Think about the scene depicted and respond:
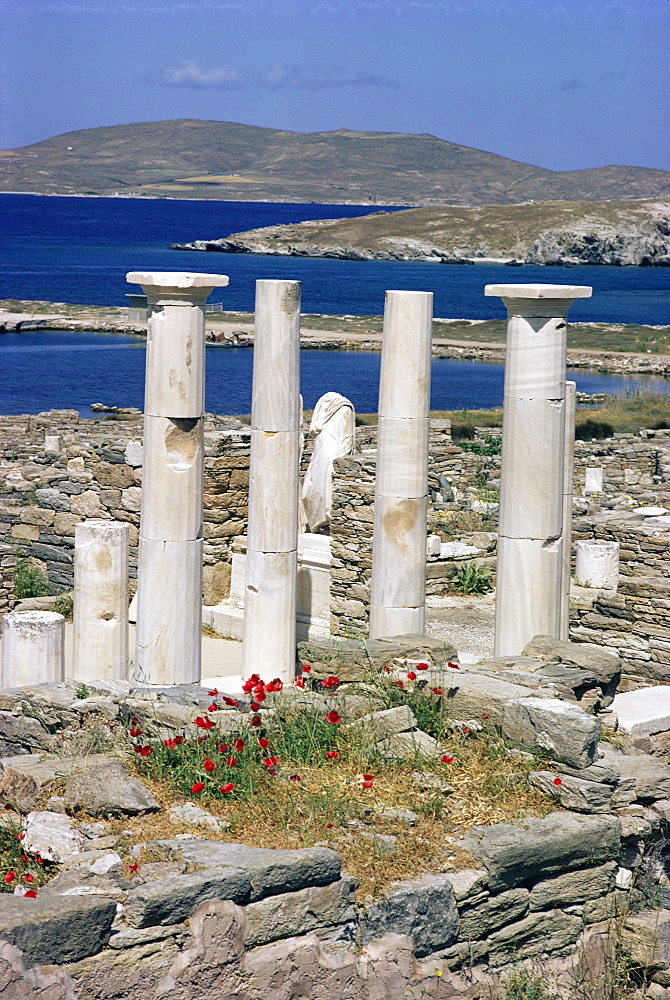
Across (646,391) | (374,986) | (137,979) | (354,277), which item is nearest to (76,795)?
(137,979)

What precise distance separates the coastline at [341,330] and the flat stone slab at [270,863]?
209ft

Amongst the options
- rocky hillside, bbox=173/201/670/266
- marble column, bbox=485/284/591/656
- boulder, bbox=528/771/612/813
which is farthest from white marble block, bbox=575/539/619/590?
rocky hillside, bbox=173/201/670/266

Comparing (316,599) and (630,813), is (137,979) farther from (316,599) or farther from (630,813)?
(316,599)

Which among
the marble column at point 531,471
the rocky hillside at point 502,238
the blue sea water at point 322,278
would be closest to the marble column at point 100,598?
the marble column at point 531,471

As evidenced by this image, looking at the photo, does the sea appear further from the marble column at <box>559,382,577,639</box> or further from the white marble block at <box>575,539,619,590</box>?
the marble column at <box>559,382,577,639</box>

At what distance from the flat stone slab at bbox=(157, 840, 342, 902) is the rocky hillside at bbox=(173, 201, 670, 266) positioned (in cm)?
16607

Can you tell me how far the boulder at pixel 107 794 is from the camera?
8.27 metres

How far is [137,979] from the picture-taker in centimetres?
692

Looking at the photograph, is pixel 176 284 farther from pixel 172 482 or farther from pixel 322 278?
pixel 322 278

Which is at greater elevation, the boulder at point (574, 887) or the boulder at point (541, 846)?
the boulder at point (541, 846)

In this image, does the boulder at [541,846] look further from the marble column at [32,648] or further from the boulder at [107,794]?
the marble column at [32,648]

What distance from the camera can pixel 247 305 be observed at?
110m

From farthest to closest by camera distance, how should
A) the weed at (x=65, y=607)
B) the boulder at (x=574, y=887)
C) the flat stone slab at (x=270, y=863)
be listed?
the weed at (x=65, y=607)
the boulder at (x=574, y=887)
the flat stone slab at (x=270, y=863)

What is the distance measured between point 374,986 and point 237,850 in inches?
44.0
